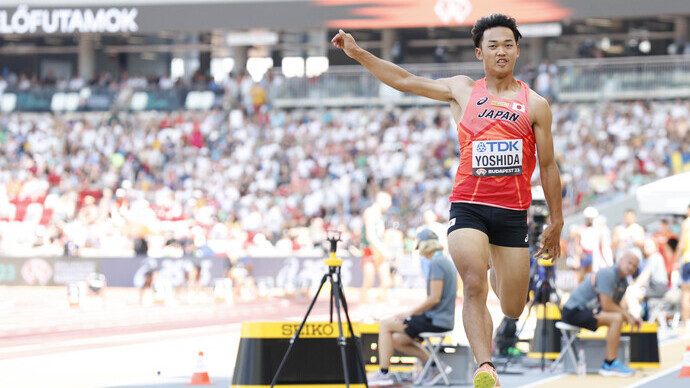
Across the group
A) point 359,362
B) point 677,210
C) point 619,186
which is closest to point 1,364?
point 359,362

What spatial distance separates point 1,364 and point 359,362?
6.07m

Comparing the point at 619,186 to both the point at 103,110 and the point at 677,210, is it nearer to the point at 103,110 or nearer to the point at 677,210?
the point at 677,210

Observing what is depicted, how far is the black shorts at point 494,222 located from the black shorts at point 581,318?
5679mm

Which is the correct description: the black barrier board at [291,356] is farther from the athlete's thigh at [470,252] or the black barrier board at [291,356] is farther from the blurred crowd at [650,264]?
the blurred crowd at [650,264]

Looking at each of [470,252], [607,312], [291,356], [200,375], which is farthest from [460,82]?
[607,312]

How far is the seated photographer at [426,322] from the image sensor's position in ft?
37.6

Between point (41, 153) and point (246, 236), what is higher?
point (41, 153)

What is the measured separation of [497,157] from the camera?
713cm

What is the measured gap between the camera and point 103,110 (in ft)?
130

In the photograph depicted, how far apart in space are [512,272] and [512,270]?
12mm

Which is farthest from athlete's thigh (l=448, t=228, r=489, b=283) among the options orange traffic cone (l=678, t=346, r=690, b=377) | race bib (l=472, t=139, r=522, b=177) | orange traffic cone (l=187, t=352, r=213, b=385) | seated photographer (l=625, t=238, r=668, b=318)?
seated photographer (l=625, t=238, r=668, b=318)

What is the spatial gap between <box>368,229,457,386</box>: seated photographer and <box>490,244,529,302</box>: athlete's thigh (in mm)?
4015

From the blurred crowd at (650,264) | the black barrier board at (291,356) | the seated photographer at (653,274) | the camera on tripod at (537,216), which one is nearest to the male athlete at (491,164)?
the black barrier board at (291,356)

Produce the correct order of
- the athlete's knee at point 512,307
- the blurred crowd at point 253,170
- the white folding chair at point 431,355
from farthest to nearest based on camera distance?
the blurred crowd at point 253,170
the white folding chair at point 431,355
the athlete's knee at point 512,307
